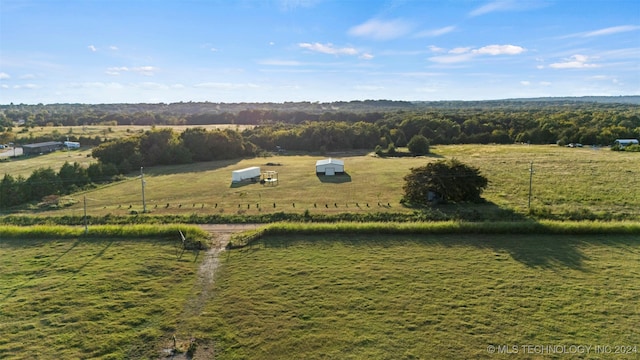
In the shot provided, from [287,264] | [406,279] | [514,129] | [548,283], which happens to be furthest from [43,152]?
[514,129]

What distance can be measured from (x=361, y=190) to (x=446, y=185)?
7.51 meters

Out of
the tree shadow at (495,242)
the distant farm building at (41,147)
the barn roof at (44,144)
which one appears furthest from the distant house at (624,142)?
the barn roof at (44,144)

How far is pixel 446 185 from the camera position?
29375mm

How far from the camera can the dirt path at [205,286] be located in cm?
1206

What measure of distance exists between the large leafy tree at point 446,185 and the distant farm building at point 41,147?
58.6 meters

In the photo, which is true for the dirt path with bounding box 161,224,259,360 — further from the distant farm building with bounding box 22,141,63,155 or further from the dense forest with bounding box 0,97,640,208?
the distant farm building with bounding box 22,141,63,155

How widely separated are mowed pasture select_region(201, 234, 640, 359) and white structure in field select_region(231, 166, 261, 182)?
1872 centimetres

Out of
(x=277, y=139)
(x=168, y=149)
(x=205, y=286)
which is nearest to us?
(x=205, y=286)

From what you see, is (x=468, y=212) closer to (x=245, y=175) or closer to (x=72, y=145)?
(x=245, y=175)

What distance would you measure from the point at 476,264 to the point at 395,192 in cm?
1572

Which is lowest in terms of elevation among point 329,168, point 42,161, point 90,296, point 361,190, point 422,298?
point 422,298

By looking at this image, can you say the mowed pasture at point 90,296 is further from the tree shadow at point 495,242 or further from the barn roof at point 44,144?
the barn roof at point 44,144

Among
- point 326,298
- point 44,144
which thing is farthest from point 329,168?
point 44,144

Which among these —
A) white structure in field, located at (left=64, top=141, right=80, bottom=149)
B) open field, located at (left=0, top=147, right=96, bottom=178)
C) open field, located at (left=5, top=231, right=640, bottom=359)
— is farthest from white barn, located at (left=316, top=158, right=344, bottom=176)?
white structure in field, located at (left=64, top=141, right=80, bottom=149)
